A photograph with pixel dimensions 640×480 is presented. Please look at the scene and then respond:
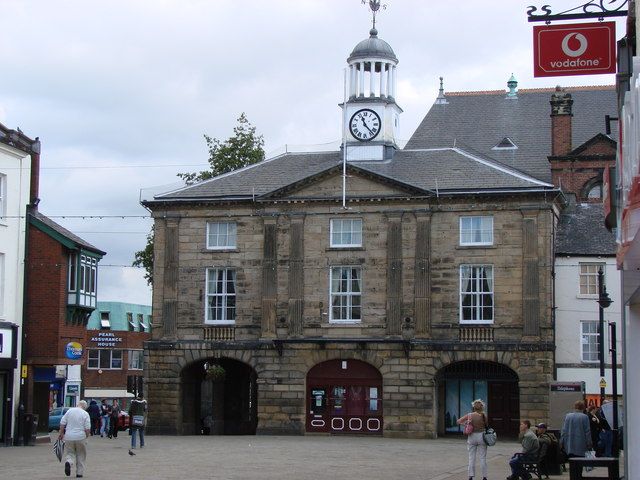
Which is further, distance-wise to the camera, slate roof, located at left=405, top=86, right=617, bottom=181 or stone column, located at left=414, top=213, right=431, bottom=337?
slate roof, located at left=405, top=86, right=617, bottom=181

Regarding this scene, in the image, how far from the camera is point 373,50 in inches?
2146

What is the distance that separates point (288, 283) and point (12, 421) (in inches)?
570

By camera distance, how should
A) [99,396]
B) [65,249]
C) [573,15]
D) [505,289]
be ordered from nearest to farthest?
[573,15] → [65,249] → [505,289] → [99,396]

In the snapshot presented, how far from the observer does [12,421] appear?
129 ft

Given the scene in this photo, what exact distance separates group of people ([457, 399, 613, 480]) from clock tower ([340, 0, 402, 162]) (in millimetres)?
26638

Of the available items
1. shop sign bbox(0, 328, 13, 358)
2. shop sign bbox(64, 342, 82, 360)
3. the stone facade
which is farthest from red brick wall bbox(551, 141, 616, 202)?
shop sign bbox(0, 328, 13, 358)

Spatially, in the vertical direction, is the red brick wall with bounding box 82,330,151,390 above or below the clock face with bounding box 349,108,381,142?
below

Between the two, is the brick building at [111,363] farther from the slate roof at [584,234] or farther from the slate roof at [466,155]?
the slate roof at [584,234]

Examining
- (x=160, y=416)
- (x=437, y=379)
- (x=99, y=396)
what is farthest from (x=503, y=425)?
(x=99, y=396)

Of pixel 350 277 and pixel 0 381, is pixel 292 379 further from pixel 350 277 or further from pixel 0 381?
pixel 0 381

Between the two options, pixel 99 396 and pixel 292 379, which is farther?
pixel 99 396

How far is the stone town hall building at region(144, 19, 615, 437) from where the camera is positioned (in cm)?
4809

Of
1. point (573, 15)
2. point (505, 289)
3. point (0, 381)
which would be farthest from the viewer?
point (505, 289)

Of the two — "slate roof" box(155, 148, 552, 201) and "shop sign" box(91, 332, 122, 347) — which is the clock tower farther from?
"shop sign" box(91, 332, 122, 347)
